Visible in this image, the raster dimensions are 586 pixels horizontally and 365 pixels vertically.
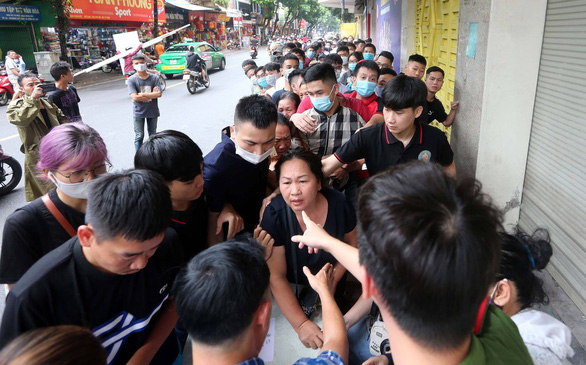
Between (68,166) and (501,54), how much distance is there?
309 centimetres

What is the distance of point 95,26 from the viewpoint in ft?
64.5

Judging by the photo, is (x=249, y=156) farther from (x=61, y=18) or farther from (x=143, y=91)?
(x=61, y=18)

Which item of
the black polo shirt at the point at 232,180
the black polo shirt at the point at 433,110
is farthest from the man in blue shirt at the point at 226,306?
the black polo shirt at the point at 433,110

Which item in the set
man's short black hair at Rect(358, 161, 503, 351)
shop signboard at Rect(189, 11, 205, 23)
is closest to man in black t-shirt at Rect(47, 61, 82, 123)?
man's short black hair at Rect(358, 161, 503, 351)

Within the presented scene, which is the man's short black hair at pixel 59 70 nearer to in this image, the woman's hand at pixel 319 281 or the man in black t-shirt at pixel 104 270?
the man in black t-shirt at pixel 104 270

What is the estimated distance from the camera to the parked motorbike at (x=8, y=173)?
4883 millimetres

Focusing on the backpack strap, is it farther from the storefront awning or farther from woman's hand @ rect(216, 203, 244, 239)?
the storefront awning

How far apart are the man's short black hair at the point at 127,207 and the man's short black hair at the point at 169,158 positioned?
434 mm

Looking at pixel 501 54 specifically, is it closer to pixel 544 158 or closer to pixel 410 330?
pixel 544 158

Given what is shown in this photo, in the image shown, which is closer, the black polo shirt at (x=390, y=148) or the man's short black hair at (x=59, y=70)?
the black polo shirt at (x=390, y=148)

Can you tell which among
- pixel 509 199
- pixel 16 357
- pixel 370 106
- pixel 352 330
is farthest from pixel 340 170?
pixel 16 357

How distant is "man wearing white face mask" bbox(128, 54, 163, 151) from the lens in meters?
6.00

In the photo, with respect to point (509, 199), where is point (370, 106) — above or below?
above

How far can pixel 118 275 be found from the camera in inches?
54.1
